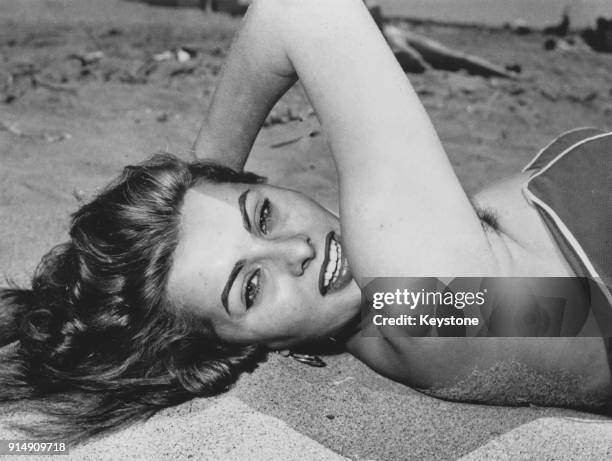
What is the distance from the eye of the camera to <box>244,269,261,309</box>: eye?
1689mm

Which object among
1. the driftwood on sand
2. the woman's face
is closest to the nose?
the woman's face

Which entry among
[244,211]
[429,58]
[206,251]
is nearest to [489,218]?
[244,211]

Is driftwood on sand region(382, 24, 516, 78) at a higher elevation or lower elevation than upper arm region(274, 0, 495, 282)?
lower

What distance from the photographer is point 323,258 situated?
1722 mm

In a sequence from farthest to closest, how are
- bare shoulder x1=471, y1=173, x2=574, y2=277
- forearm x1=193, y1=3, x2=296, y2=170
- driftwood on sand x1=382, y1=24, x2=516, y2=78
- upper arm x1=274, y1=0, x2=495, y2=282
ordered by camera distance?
driftwood on sand x1=382, y1=24, x2=516, y2=78 → forearm x1=193, y1=3, x2=296, y2=170 → bare shoulder x1=471, y1=173, x2=574, y2=277 → upper arm x1=274, y1=0, x2=495, y2=282

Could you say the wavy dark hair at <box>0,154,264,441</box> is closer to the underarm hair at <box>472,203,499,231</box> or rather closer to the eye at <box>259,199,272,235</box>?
the eye at <box>259,199,272,235</box>

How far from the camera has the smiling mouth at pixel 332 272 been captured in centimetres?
171

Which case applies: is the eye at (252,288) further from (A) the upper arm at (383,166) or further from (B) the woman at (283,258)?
(A) the upper arm at (383,166)

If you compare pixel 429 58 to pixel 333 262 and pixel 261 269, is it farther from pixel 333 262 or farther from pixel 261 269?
pixel 261 269

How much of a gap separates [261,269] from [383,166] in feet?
1.38

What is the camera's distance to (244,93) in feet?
6.29

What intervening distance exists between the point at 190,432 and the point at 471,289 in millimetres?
766

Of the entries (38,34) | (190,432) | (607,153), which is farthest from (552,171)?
(38,34)

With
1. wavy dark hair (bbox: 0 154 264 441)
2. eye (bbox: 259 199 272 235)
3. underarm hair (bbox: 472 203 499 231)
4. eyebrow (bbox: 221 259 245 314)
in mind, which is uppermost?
underarm hair (bbox: 472 203 499 231)
